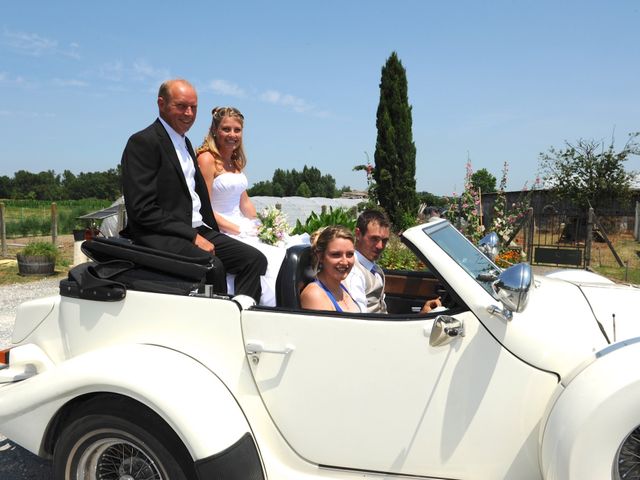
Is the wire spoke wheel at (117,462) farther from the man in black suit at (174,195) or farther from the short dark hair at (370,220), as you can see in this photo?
the short dark hair at (370,220)

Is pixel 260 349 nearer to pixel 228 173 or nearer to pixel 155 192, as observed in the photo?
pixel 155 192

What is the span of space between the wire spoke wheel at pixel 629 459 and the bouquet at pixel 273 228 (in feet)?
7.46

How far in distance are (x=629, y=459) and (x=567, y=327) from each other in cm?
52

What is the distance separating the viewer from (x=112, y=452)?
93.5 inches

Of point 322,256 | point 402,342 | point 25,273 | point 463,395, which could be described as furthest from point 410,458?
point 25,273

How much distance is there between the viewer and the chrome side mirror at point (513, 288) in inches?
76.3

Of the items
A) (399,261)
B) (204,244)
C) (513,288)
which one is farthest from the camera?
(399,261)

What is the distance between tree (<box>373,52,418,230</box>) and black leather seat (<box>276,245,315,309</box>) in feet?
52.4

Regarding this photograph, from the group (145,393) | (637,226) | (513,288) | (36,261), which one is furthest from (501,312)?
(637,226)

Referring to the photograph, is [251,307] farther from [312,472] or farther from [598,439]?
[598,439]

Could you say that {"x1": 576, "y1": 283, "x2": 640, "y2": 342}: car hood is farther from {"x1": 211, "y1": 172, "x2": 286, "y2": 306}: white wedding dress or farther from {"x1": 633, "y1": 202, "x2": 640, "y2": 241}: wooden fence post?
{"x1": 633, "y1": 202, "x2": 640, "y2": 241}: wooden fence post

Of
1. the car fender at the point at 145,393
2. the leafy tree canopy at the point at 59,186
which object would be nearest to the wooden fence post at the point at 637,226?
the car fender at the point at 145,393

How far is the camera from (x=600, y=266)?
1320 centimetres

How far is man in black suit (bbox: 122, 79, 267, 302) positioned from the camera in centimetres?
274
